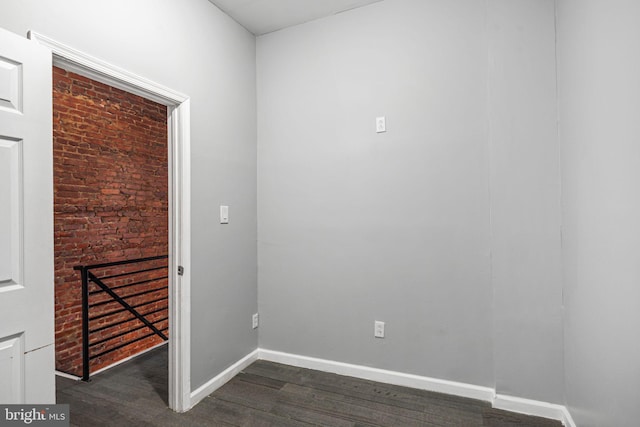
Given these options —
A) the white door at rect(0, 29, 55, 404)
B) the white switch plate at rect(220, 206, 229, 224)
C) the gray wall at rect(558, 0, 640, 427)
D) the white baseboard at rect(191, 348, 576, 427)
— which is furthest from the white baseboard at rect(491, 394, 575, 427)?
the white door at rect(0, 29, 55, 404)

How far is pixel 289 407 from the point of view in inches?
86.3

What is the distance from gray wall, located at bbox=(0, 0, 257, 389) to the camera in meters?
1.72

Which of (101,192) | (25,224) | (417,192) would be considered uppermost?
(101,192)

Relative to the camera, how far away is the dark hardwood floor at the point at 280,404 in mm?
2041

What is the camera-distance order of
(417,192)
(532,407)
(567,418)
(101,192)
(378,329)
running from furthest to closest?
(101,192), (378,329), (417,192), (532,407), (567,418)

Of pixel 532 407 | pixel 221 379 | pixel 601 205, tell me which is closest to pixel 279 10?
pixel 601 205

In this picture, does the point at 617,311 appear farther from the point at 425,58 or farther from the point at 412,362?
the point at 425,58

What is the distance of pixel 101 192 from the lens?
3.62m

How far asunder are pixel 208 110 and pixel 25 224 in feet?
4.56

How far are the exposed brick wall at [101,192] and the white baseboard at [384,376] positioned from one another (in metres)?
2.04

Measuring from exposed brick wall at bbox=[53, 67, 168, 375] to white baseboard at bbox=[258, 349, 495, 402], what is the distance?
2044 mm

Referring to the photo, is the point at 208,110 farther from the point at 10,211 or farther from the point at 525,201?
the point at 525,201

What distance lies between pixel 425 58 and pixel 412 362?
7.03 feet

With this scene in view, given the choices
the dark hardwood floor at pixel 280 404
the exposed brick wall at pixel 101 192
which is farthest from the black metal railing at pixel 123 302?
the dark hardwood floor at pixel 280 404
